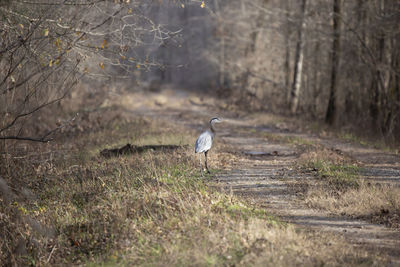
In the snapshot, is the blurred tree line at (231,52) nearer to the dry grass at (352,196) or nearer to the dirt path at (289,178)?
the dirt path at (289,178)

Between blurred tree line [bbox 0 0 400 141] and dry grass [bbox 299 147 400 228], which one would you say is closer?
dry grass [bbox 299 147 400 228]

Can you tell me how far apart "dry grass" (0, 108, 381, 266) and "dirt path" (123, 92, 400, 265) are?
47cm

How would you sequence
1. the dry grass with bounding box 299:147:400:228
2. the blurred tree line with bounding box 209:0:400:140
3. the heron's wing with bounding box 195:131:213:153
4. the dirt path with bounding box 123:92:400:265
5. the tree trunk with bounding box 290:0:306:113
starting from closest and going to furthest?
the dirt path with bounding box 123:92:400:265
the dry grass with bounding box 299:147:400:228
the heron's wing with bounding box 195:131:213:153
the blurred tree line with bounding box 209:0:400:140
the tree trunk with bounding box 290:0:306:113

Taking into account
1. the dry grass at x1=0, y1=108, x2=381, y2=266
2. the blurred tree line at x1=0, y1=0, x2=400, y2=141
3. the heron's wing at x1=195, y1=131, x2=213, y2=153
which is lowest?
the dry grass at x1=0, y1=108, x2=381, y2=266

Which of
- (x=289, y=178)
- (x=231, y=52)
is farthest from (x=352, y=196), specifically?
(x=231, y=52)

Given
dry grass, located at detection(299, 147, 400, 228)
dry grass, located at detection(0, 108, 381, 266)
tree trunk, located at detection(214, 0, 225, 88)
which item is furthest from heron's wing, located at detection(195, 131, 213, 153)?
tree trunk, located at detection(214, 0, 225, 88)

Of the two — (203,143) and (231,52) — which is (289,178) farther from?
(231,52)

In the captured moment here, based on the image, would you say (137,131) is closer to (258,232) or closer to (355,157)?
(355,157)

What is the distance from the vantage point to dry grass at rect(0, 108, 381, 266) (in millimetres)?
5723

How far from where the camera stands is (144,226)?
264 inches

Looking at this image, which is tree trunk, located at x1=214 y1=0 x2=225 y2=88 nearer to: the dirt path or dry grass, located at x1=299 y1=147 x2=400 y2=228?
the dirt path

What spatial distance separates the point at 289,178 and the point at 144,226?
13.7ft

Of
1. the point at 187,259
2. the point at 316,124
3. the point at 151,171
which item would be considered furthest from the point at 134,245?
the point at 316,124

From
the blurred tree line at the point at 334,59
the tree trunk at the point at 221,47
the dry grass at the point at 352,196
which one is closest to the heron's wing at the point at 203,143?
the dry grass at the point at 352,196
